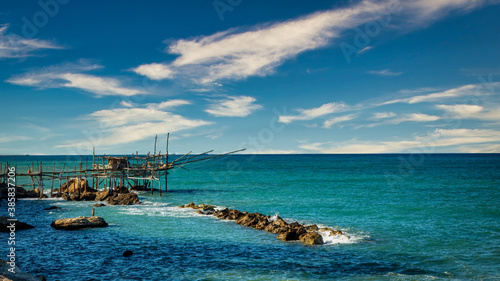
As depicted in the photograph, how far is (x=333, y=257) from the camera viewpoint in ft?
64.8

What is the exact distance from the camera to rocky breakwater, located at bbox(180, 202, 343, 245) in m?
23.1

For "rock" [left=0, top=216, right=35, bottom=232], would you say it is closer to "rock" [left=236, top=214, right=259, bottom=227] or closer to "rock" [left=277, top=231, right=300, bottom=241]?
"rock" [left=236, top=214, right=259, bottom=227]

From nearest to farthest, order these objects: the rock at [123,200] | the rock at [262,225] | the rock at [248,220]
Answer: the rock at [262,225]
the rock at [248,220]
the rock at [123,200]

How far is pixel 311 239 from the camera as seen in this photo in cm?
2267

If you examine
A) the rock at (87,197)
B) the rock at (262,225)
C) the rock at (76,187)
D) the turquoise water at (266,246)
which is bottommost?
the turquoise water at (266,246)

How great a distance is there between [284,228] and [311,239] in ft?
11.2

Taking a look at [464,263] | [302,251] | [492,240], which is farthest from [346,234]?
[492,240]

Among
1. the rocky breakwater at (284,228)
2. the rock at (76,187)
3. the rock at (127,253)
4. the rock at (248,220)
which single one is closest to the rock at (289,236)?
the rocky breakwater at (284,228)

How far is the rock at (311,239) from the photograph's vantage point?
22.5m

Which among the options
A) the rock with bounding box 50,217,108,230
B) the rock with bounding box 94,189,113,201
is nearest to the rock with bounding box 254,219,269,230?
the rock with bounding box 50,217,108,230

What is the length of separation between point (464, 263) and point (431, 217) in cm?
1492

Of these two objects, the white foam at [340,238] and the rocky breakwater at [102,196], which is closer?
the white foam at [340,238]

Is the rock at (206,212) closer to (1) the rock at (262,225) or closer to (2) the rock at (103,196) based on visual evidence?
(1) the rock at (262,225)

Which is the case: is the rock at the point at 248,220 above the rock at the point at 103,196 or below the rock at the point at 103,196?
below
